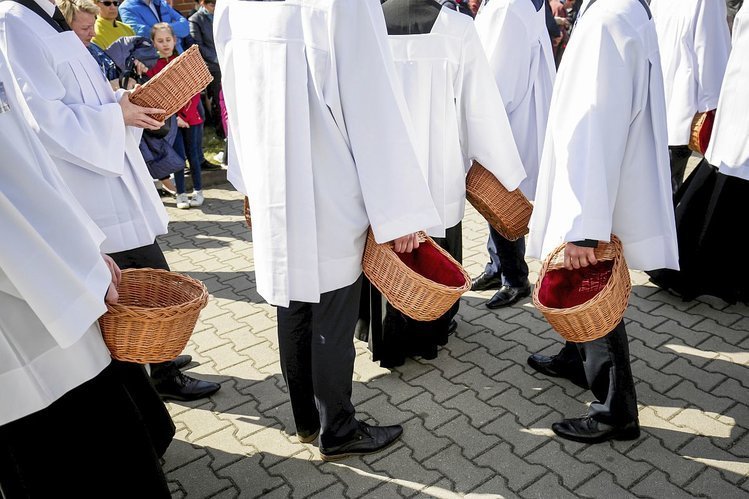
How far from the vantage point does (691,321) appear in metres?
4.19

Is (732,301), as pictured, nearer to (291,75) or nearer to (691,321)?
(691,321)

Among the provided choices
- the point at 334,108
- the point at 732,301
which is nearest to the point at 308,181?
the point at 334,108

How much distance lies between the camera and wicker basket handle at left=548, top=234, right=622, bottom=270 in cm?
280

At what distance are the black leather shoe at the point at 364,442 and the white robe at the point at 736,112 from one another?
249 centimetres

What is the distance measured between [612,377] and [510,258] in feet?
5.23

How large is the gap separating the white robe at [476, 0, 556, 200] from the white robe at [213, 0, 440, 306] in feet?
5.57

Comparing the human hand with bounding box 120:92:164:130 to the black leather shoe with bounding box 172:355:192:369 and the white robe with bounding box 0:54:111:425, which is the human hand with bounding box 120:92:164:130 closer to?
the white robe with bounding box 0:54:111:425

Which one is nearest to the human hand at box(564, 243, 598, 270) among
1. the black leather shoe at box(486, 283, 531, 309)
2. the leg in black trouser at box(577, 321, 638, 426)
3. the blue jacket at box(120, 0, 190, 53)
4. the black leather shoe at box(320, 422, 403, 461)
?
the leg in black trouser at box(577, 321, 638, 426)

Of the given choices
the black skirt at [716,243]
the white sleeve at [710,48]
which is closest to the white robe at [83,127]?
the black skirt at [716,243]

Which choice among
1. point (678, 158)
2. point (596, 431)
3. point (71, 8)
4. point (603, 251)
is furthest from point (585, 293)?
point (71, 8)

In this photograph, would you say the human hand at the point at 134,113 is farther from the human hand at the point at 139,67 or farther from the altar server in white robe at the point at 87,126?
the human hand at the point at 139,67

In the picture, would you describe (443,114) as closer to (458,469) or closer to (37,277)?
(458,469)

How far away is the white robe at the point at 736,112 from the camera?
374 centimetres

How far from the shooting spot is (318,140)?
258 cm
